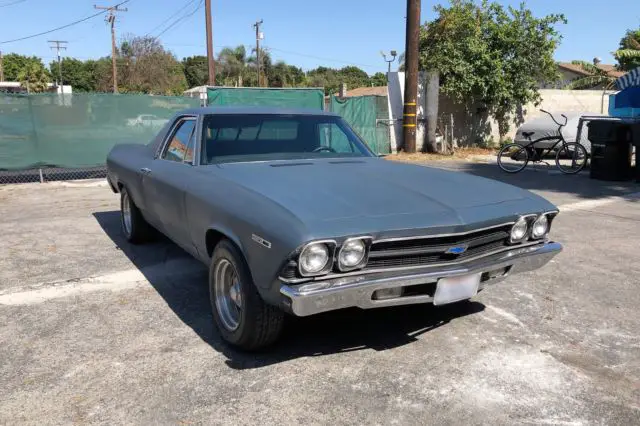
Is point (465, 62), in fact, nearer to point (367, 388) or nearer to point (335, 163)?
point (335, 163)

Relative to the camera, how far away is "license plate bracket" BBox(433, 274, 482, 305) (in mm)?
3100

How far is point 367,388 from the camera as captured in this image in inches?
119

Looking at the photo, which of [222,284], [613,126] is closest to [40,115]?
[222,284]

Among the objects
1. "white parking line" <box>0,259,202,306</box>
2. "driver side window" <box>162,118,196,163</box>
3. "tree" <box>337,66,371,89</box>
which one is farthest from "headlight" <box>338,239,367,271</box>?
"tree" <box>337,66,371,89</box>

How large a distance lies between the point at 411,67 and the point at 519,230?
12705 millimetres

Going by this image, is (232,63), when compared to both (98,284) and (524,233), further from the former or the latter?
Answer: (524,233)

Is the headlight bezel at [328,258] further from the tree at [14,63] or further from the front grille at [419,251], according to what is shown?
the tree at [14,63]

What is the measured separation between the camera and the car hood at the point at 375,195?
9.82 feet

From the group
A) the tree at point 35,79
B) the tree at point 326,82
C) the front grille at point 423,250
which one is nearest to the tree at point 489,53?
the front grille at point 423,250

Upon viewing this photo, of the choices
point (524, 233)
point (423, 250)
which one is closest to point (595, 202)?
point (524, 233)

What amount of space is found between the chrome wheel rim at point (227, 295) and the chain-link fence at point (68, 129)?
29.6ft

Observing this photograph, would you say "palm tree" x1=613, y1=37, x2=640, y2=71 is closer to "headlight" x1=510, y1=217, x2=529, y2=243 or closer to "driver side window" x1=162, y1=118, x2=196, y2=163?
"headlight" x1=510, y1=217, x2=529, y2=243

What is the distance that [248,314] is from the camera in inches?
124

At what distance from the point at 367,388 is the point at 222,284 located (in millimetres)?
1169
